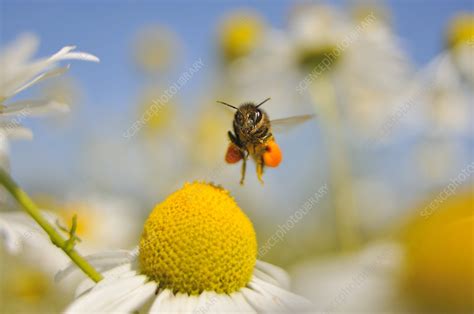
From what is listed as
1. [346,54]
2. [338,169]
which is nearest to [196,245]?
[338,169]

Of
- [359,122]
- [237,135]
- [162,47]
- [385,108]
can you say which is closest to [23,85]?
[237,135]

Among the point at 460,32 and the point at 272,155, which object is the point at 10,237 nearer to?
the point at 272,155

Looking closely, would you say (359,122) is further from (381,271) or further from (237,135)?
(381,271)

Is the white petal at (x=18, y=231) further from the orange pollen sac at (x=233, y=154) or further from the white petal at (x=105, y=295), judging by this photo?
the orange pollen sac at (x=233, y=154)

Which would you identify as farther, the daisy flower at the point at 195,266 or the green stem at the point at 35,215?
the daisy flower at the point at 195,266

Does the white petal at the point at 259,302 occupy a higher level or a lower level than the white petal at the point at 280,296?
lower

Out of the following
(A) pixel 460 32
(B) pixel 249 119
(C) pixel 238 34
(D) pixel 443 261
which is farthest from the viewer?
(C) pixel 238 34

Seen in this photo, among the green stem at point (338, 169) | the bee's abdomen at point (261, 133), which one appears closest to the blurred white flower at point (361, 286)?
the bee's abdomen at point (261, 133)
